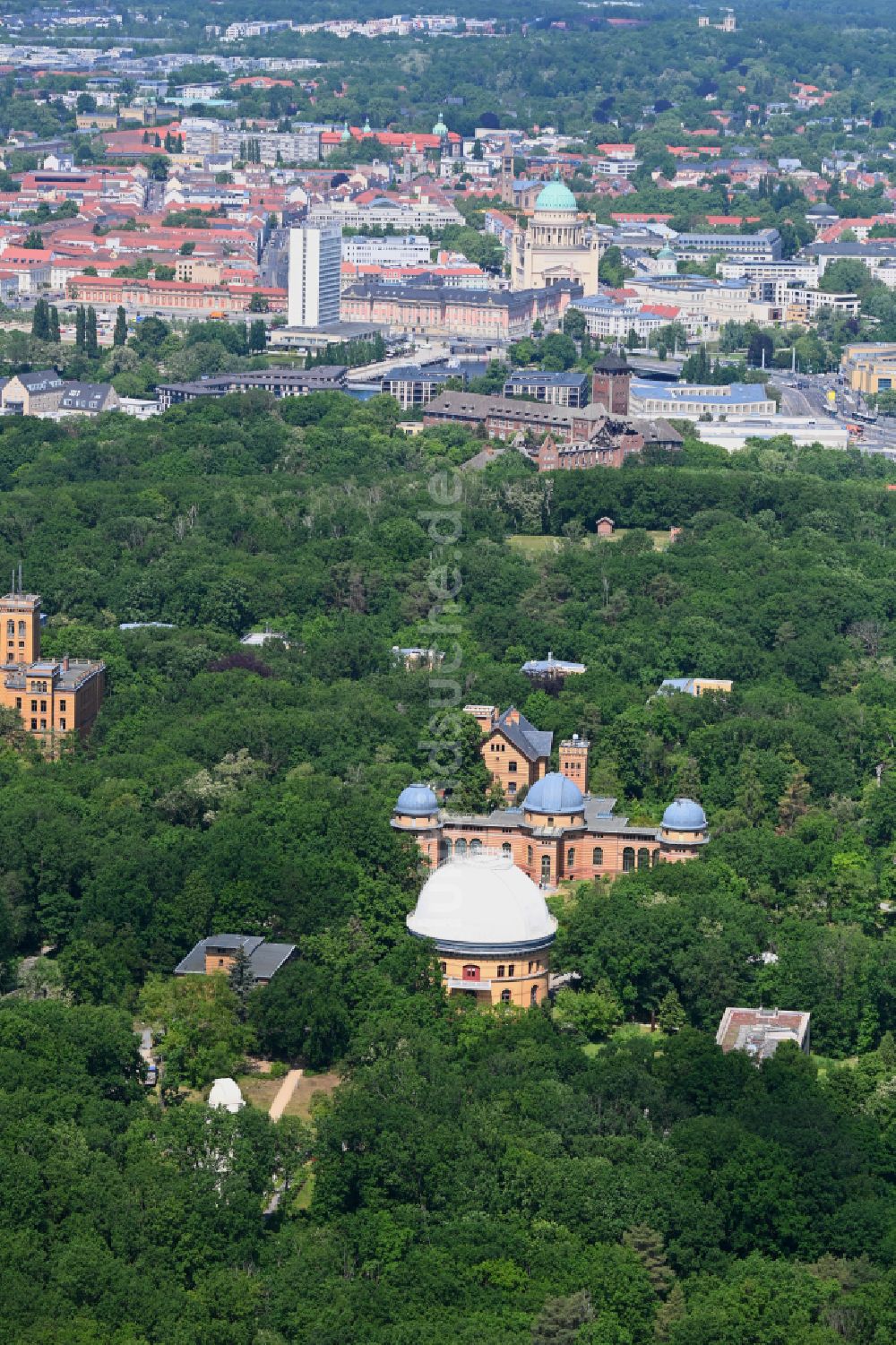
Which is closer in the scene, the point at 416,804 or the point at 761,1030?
the point at 761,1030

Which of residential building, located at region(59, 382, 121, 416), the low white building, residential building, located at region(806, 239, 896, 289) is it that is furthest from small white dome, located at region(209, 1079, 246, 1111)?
residential building, located at region(806, 239, 896, 289)

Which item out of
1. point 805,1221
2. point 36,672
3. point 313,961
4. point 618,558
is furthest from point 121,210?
point 805,1221

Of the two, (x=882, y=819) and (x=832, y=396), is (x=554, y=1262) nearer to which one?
(x=882, y=819)

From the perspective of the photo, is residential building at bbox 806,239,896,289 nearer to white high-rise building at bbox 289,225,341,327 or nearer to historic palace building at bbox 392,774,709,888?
white high-rise building at bbox 289,225,341,327

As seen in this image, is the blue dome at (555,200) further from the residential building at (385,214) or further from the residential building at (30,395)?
the residential building at (30,395)

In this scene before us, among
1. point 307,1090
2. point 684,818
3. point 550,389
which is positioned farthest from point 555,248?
point 307,1090

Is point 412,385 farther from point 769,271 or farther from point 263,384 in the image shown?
point 769,271
